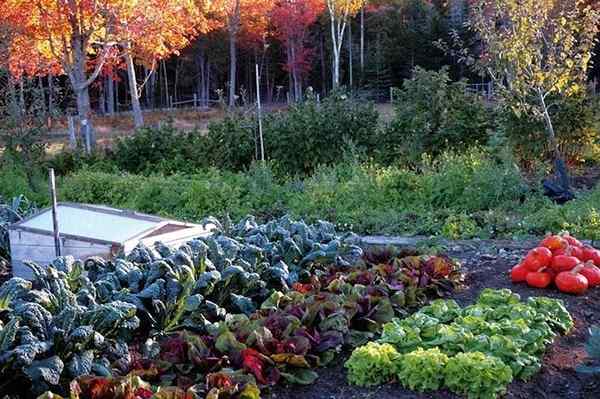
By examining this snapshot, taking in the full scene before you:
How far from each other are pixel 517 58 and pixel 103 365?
7.28 metres

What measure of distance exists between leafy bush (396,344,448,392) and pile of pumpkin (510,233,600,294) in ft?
5.97

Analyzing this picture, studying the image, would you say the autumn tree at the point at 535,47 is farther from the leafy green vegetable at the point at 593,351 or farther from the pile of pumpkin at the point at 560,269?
the leafy green vegetable at the point at 593,351

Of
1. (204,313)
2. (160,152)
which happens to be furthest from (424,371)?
(160,152)

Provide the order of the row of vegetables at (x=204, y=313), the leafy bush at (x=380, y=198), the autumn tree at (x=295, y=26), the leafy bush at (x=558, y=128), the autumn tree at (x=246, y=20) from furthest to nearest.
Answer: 1. the autumn tree at (x=295, y=26)
2. the autumn tree at (x=246, y=20)
3. the leafy bush at (x=558, y=128)
4. the leafy bush at (x=380, y=198)
5. the row of vegetables at (x=204, y=313)

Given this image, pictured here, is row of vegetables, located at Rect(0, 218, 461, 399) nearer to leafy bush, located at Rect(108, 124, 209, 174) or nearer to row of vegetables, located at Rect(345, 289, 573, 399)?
row of vegetables, located at Rect(345, 289, 573, 399)

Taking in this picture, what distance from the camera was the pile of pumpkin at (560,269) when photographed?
16.2 ft

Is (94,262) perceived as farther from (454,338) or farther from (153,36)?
(153,36)

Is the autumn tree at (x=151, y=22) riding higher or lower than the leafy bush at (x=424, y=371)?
higher

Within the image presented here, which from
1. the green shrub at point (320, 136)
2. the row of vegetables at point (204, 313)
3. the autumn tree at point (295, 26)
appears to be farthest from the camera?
the autumn tree at point (295, 26)

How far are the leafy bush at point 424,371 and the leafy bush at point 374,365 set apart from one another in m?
0.08

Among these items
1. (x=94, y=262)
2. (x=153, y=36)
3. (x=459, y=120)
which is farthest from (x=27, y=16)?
(x=94, y=262)

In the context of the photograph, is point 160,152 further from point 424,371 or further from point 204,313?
point 424,371

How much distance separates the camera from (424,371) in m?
3.44

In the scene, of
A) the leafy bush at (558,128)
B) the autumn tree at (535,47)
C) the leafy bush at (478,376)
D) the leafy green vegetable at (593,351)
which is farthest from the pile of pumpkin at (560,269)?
the leafy bush at (558,128)
